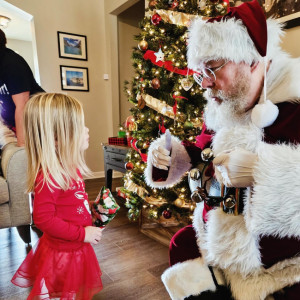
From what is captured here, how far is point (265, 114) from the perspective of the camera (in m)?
0.63

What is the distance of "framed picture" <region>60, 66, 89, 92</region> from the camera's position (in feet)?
11.3

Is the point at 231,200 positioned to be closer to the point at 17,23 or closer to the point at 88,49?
the point at 88,49

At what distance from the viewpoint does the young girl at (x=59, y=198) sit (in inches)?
34.0

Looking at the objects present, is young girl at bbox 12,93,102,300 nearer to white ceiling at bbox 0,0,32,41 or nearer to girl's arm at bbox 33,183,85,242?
girl's arm at bbox 33,183,85,242

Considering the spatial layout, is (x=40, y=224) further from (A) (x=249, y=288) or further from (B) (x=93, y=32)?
(B) (x=93, y=32)

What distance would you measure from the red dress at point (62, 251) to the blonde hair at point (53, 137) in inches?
1.7

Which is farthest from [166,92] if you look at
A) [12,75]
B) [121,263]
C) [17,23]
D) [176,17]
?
[17,23]

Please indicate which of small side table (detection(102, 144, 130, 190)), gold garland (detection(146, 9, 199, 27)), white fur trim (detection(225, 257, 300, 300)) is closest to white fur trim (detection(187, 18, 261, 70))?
white fur trim (detection(225, 257, 300, 300))

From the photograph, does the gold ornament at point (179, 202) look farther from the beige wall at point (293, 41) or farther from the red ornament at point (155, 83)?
the beige wall at point (293, 41)

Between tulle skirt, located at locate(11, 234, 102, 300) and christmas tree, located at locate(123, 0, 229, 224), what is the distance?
30.6 inches

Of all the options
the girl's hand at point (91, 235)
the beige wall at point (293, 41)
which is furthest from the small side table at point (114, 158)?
the beige wall at point (293, 41)

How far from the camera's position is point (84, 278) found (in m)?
0.92

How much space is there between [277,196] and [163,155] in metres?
0.45

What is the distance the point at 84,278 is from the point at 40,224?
291 millimetres
